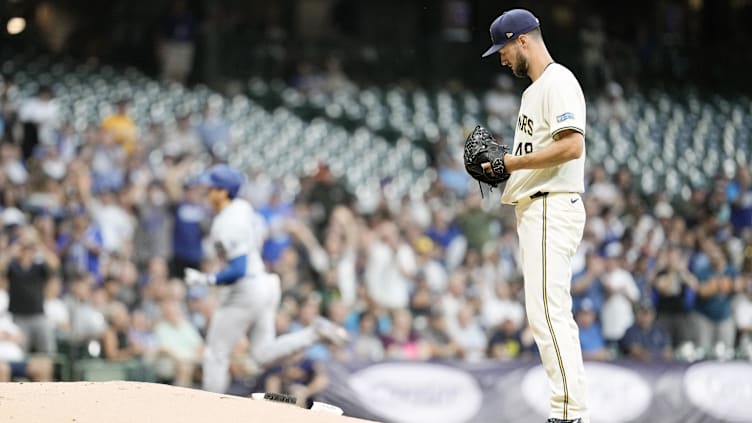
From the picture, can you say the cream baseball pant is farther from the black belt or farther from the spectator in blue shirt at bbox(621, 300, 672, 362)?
the spectator in blue shirt at bbox(621, 300, 672, 362)

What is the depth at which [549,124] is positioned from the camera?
19.5 ft

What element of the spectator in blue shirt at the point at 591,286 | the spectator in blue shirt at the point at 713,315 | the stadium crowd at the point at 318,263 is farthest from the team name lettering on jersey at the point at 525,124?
the spectator in blue shirt at the point at 713,315

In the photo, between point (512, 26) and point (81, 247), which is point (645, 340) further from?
point (512, 26)

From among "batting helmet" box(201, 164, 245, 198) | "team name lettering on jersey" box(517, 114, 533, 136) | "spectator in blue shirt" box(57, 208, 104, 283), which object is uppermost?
"team name lettering on jersey" box(517, 114, 533, 136)

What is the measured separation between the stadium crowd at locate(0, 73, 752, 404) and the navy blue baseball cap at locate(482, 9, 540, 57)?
183 inches

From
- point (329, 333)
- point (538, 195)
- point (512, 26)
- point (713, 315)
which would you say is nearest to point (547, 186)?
point (538, 195)

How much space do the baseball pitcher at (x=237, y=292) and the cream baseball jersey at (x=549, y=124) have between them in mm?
3613

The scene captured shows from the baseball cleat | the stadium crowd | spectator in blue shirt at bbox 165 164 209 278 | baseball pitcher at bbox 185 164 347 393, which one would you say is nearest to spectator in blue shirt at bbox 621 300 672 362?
the stadium crowd

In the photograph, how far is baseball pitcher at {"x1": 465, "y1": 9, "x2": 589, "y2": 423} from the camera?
5.79 metres

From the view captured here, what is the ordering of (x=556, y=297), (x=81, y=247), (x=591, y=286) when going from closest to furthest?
(x=556, y=297) → (x=81, y=247) → (x=591, y=286)

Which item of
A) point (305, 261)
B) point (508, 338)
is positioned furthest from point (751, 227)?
point (305, 261)

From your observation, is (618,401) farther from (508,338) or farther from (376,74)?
(376,74)

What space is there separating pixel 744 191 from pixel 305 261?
6515mm

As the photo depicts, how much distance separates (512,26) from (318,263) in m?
7.43
